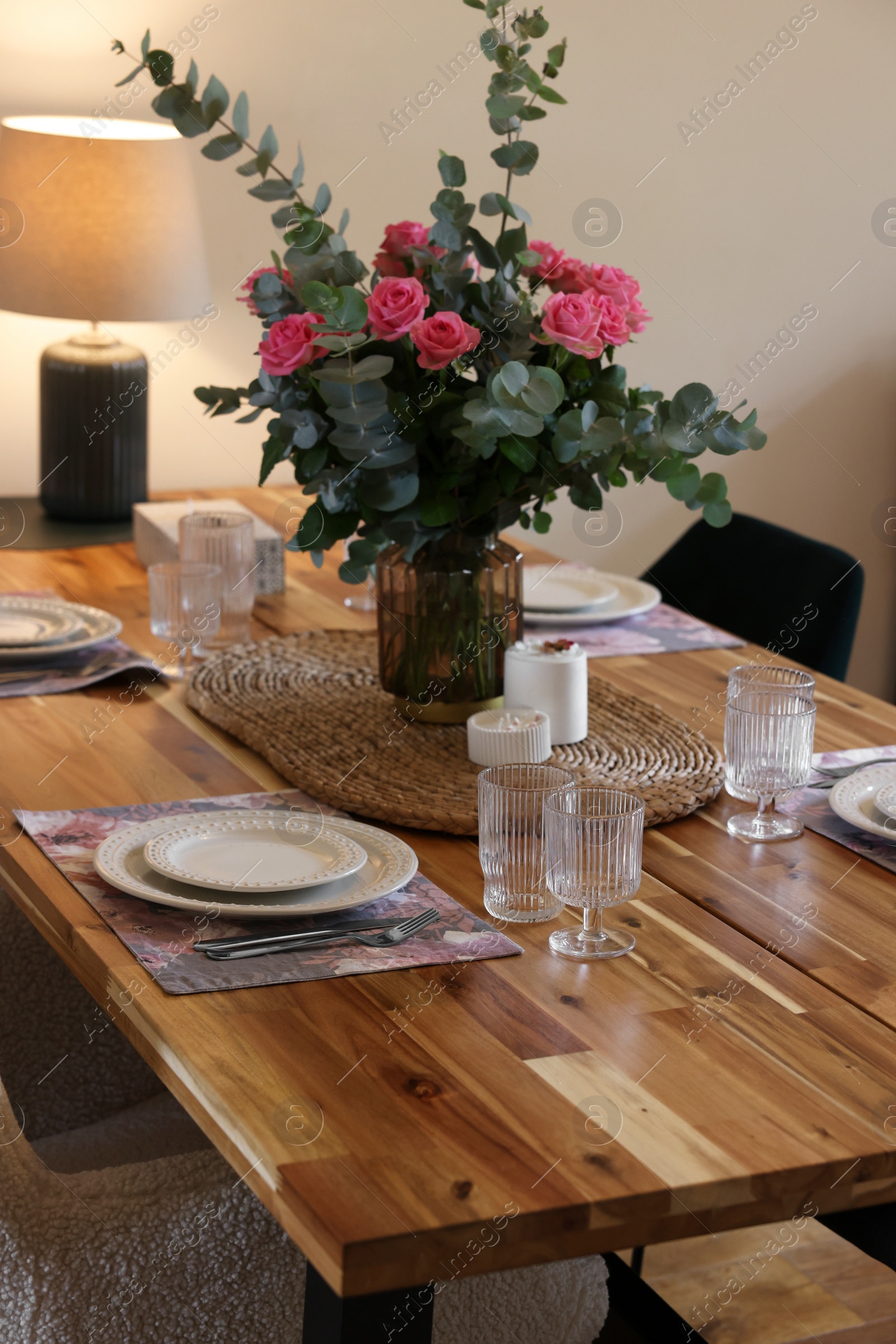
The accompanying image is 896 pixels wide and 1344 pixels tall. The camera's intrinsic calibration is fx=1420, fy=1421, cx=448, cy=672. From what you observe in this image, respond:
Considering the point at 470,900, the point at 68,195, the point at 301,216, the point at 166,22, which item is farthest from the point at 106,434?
the point at 470,900

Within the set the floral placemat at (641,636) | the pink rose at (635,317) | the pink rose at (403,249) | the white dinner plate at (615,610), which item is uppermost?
the pink rose at (403,249)

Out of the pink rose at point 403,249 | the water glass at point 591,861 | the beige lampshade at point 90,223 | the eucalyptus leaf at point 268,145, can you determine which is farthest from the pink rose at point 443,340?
the beige lampshade at point 90,223

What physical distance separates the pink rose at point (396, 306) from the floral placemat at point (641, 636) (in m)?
0.63

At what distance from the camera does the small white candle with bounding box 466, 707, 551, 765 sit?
4.48ft

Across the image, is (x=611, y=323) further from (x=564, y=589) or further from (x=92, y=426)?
(x=92, y=426)

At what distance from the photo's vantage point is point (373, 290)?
1333mm

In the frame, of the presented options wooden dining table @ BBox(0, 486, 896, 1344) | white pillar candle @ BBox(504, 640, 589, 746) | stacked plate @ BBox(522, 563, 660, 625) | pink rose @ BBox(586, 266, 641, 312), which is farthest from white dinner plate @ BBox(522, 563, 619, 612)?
wooden dining table @ BBox(0, 486, 896, 1344)

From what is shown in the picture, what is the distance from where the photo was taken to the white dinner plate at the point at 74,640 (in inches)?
66.0

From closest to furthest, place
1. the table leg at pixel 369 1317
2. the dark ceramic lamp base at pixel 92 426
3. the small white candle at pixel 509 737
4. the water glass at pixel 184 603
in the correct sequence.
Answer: the table leg at pixel 369 1317 → the small white candle at pixel 509 737 → the water glass at pixel 184 603 → the dark ceramic lamp base at pixel 92 426

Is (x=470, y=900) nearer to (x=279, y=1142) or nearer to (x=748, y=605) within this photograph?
(x=279, y=1142)

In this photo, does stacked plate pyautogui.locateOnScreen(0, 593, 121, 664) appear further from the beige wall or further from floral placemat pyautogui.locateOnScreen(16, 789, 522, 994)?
the beige wall

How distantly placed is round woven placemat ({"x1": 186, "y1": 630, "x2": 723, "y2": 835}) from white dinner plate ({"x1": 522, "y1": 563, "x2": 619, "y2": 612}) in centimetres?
24

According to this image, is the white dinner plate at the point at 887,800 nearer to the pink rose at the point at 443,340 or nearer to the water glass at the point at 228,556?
the pink rose at the point at 443,340

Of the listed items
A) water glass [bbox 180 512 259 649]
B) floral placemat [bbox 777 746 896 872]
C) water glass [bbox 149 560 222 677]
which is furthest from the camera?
water glass [bbox 180 512 259 649]
